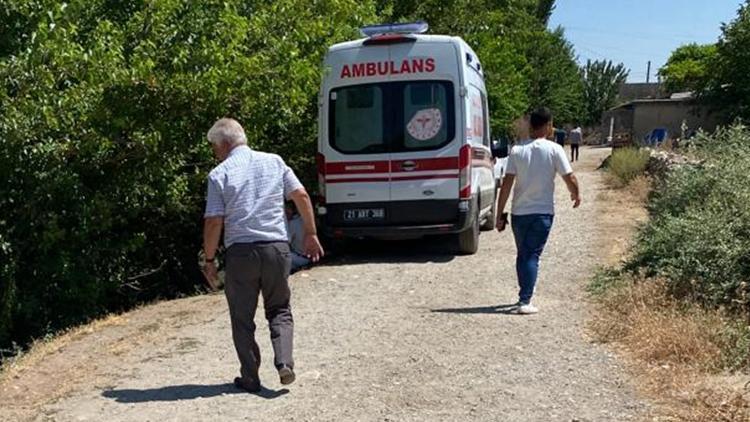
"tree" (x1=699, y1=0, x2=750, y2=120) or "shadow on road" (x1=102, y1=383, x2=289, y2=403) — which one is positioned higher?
"tree" (x1=699, y1=0, x2=750, y2=120)

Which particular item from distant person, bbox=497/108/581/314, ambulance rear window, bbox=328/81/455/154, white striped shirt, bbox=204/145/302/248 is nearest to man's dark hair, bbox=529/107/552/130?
distant person, bbox=497/108/581/314

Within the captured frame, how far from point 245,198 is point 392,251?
715cm

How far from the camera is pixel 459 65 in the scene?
10.6 metres

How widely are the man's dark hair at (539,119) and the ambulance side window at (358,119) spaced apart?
11.8ft

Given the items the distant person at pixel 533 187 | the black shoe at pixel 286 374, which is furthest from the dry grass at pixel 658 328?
the black shoe at pixel 286 374

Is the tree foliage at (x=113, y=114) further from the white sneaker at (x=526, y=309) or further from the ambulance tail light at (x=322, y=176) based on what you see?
the white sneaker at (x=526, y=309)

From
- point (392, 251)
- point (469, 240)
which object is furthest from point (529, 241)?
point (392, 251)

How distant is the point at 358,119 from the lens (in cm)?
1092

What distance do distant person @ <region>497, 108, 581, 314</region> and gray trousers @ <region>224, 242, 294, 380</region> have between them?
2.85 metres

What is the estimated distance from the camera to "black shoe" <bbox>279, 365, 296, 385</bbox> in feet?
17.8

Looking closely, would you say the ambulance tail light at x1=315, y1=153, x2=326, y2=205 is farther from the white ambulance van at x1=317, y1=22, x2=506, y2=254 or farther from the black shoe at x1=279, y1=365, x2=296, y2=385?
the black shoe at x1=279, y1=365, x2=296, y2=385

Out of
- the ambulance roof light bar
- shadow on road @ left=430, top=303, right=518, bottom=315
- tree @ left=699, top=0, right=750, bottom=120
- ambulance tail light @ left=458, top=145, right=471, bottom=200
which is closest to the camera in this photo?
shadow on road @ left=430, top=303, right=518, bottom=315

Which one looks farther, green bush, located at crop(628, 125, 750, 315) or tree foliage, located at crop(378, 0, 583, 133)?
tree foliage, located at crop(378, 0, 583, 133)

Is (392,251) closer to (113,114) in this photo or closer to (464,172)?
(464,172)
